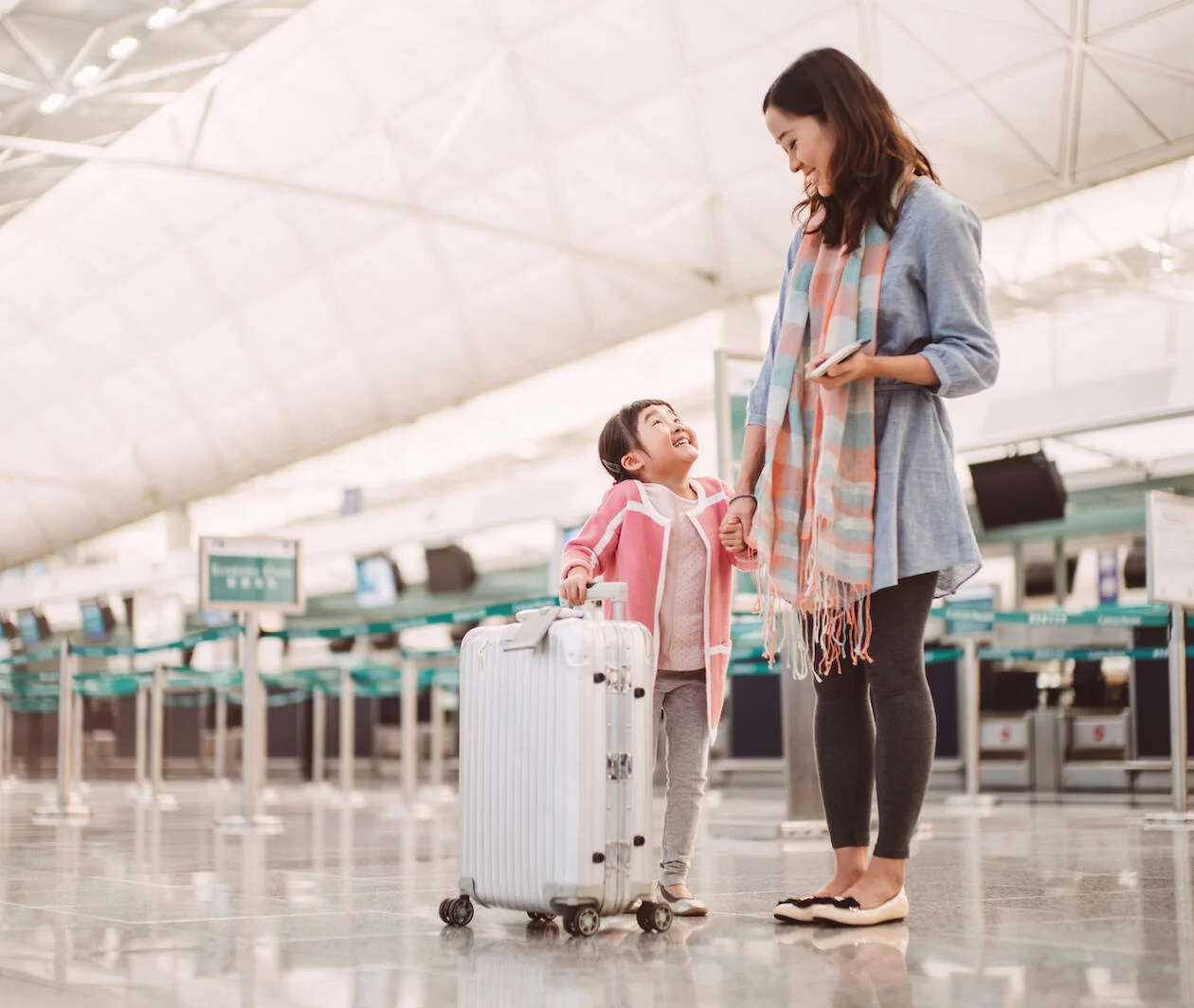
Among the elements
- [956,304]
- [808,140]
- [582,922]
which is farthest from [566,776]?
[808,140]

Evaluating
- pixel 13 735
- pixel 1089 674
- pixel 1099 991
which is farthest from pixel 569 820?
pixel 13 735

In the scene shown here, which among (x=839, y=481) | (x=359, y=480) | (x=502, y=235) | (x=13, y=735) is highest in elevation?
(x=502, y=235)

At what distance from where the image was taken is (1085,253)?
16328 millimetres

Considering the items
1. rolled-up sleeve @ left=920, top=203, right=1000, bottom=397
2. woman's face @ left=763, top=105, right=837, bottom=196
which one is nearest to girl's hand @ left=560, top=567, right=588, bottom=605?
rolled-up sleeve @ left=920, top=203, right=1000, bottom=397

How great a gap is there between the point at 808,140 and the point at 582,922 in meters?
1.73

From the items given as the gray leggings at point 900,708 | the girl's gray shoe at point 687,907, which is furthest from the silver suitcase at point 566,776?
the gray leggings at point 900,708

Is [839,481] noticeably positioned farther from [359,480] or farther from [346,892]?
[359,480]

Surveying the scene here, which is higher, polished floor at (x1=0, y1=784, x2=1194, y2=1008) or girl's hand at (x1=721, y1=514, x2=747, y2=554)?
girl's hand at (x1=721, y1=514, x2=747, y2=554)

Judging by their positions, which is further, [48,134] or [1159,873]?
[48,134]

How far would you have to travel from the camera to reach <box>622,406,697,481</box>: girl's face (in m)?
3.64

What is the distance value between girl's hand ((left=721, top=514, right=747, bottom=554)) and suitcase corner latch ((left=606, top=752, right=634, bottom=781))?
22.3 inches

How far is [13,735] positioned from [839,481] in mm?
26047

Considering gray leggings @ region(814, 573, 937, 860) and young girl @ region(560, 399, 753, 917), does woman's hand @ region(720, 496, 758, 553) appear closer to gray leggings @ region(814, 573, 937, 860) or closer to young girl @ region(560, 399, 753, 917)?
young girl @ region(560, 399, 753, 917)

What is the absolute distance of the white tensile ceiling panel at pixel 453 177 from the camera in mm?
13945
